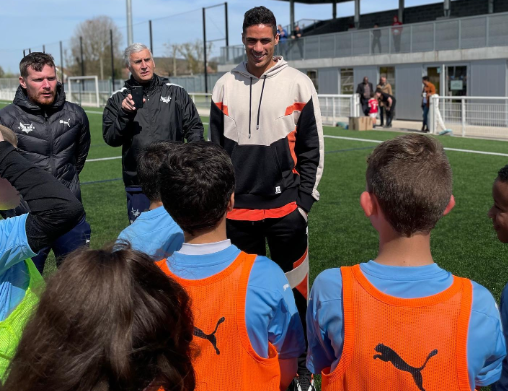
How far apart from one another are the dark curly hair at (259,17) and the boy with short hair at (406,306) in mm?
1921

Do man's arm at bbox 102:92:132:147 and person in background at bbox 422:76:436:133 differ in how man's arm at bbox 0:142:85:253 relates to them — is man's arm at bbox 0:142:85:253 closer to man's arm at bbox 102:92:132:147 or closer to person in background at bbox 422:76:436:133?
man's arm at bbox 102:92:132:147

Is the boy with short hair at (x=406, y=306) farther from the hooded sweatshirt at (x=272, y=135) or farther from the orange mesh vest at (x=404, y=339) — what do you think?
the hooded sweatshirt at (x=272, y=135)

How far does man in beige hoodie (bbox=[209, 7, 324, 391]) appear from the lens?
341 cm

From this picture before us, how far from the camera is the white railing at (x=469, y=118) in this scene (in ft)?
51.9

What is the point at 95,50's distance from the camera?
72500 millimetres

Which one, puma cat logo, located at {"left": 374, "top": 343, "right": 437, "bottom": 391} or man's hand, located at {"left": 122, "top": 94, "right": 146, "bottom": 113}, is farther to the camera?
man's hand, located at {"left": 122, "top": 94, "right": 146, "bottom": 113}

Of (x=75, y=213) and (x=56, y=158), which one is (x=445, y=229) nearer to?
(x=56, y=158)

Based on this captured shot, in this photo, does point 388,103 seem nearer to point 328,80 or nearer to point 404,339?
point 328,80

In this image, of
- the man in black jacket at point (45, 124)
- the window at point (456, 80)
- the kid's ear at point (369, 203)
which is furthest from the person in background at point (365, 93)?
the kid's ear at point (369, 203)

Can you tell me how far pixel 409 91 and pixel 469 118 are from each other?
9.65 m

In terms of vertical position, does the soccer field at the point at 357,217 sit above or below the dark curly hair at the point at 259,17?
below

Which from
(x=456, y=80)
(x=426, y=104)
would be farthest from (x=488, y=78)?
(x=426, y=104)

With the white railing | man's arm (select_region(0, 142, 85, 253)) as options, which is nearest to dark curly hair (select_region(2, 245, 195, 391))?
man's arm (select_region(0, 142, 85, 253))

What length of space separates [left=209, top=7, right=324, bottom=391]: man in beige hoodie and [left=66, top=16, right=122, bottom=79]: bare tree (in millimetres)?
64689
